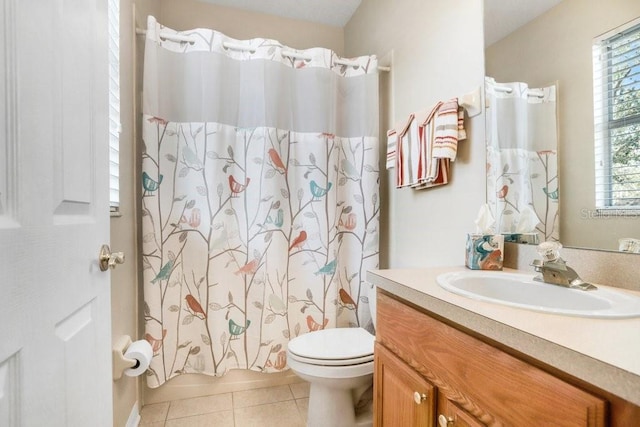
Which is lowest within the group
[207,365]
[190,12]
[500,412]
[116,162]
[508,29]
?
[207,365]

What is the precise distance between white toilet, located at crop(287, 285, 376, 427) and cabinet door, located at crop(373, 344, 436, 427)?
29cm

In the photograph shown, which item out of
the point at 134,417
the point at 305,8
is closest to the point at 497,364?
the point at 134,417

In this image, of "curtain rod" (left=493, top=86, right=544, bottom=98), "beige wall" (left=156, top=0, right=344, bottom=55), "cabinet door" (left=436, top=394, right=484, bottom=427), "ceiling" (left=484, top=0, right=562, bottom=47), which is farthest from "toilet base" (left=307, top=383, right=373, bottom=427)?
"beige wall" (left=156, top=0, right=344, bottom=55)

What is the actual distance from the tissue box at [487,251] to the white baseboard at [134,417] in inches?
66.1

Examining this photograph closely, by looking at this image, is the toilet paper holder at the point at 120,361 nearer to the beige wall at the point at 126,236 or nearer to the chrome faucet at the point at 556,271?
the beige wall at the point at 126,236

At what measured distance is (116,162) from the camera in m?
1.24

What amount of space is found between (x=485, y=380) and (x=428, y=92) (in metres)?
1.34

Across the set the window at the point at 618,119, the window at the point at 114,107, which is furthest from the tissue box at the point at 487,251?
the window at the point at 114,107

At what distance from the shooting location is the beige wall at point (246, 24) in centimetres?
203

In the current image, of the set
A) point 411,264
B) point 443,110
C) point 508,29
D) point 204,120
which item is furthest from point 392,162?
point 204,120

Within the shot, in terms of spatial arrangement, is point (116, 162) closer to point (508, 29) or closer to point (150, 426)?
point (150, 426)

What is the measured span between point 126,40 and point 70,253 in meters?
1.25

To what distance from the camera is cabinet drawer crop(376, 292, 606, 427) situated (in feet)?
1.57

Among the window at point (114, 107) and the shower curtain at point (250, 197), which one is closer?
the window at point (114, 107)
